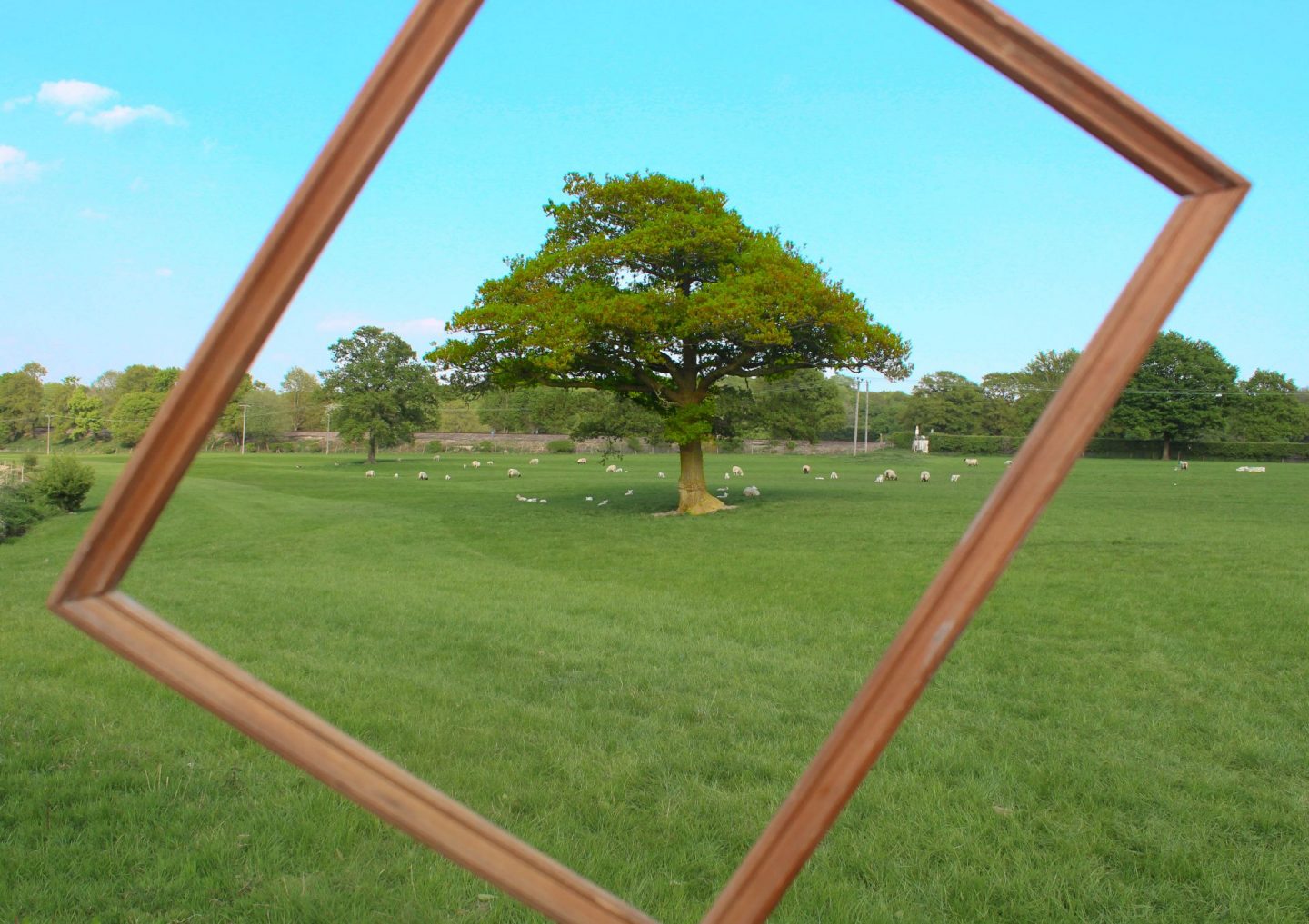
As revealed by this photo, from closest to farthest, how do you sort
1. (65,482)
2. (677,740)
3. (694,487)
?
(677,740), (65,482), (694,487)

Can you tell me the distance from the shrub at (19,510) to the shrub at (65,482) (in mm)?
180

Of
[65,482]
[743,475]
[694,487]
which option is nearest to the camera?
[65,482]

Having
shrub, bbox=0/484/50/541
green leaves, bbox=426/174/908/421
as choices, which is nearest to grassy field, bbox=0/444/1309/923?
shrub, bbox=0/484/50/541

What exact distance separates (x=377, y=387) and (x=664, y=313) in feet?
67.0

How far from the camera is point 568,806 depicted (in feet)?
11.2

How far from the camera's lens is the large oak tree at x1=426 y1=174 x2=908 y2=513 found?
14.4 metres

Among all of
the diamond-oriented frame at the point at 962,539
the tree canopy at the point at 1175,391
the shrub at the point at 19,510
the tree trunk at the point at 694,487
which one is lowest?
the shrub at the point at 19,510

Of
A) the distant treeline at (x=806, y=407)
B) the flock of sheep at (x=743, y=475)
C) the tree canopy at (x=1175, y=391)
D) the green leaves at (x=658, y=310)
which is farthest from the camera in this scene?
the flock of sheep at (x=743, y=475)

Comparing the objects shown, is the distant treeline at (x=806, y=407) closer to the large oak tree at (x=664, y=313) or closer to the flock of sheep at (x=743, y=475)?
the large oak tree at (x=664, y=313)

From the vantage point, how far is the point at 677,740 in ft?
13.7

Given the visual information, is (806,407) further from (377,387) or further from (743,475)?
(377,387)

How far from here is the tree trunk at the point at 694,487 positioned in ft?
54.2

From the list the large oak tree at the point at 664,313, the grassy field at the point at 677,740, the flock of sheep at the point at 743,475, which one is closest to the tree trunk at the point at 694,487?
the large oak tree at the point at 664,313

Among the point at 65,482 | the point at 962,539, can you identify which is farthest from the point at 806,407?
the point at 962,539
